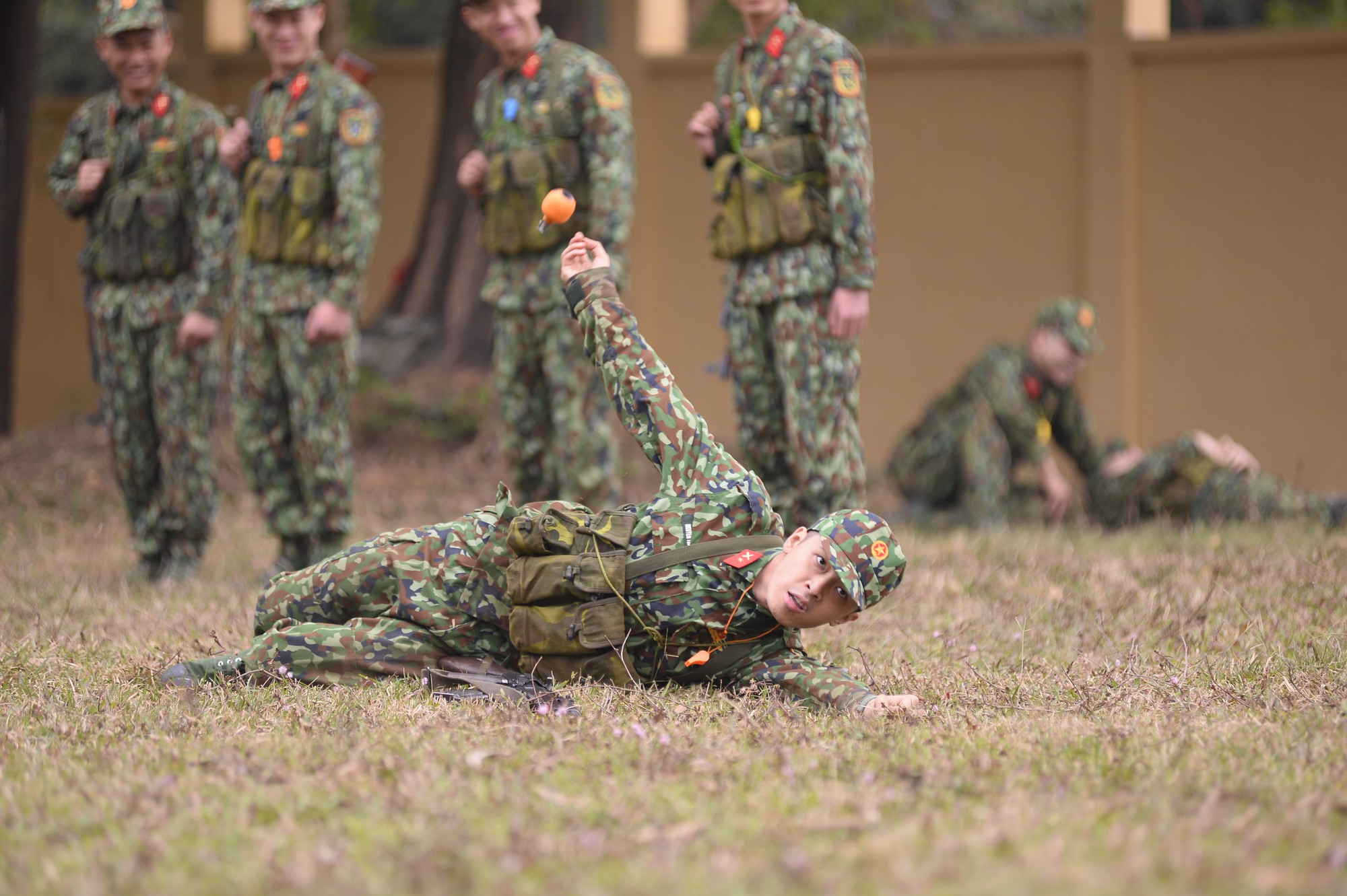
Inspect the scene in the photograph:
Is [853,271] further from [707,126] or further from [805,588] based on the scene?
[805,588]

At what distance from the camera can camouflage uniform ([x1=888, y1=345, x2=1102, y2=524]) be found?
279 inches

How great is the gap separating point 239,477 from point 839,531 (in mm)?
5627

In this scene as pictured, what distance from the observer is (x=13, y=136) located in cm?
850

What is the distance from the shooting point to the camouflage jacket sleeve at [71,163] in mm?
5938

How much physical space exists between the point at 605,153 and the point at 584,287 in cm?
182

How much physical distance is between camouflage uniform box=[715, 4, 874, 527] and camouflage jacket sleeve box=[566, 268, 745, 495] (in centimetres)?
145

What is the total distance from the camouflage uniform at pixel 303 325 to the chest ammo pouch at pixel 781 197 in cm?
139

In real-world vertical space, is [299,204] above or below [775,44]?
below

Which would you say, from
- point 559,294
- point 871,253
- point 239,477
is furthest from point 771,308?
point 239,477

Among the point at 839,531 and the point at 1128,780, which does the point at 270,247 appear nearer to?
the point at 839,531

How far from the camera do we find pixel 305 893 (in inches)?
89.7

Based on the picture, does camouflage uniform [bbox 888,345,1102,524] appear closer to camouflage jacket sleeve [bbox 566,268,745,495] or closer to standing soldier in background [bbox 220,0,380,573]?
standing soldier in background [bbox 220,0,380,573]

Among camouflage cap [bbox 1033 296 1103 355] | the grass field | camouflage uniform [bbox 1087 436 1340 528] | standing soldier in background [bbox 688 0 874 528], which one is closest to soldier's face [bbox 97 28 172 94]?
the grass field

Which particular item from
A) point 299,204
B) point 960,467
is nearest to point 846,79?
point 299,204
